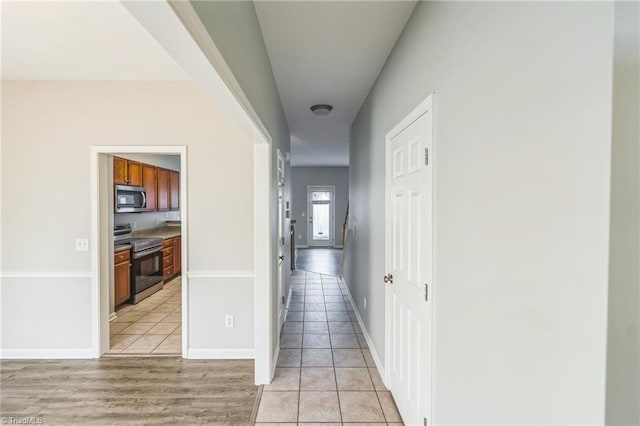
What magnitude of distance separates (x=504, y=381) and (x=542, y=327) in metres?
0.28

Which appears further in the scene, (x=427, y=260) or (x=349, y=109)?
(x=349, y=109)

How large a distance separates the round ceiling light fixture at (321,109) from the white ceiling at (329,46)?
0.08 metres

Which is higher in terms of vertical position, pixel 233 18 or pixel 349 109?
pixel 349 109

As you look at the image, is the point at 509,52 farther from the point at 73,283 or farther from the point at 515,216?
the point at 73,283

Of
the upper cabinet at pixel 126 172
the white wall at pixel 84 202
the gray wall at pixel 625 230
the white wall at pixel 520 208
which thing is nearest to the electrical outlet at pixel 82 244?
the white wall at pixel 84 202

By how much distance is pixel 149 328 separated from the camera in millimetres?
3547

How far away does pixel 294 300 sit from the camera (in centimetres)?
467

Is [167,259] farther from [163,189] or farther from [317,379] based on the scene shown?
[317,379]

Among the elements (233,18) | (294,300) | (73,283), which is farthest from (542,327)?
(294,300)

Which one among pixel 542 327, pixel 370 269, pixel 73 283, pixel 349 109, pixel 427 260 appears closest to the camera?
pixel 542 327

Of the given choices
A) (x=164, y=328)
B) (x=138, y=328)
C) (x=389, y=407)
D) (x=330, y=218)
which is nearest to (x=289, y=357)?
(x=389, y=407)

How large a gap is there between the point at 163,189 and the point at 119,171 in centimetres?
129

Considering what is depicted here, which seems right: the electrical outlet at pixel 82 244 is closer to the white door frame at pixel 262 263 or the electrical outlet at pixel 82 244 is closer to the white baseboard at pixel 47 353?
the white baseboard at pixel 47 353

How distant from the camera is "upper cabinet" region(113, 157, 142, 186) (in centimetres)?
429
